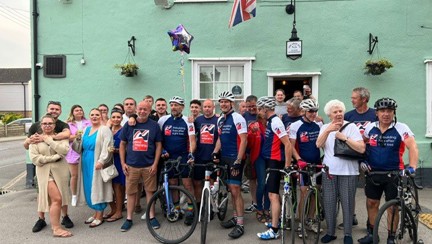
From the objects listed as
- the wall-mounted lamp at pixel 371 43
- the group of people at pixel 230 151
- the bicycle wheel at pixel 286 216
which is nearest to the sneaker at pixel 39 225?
the group of people at pixel 230 151

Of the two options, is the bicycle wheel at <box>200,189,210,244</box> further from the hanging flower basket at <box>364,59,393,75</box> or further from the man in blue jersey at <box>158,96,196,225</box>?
the hanging flower basket at <box>364,59,393,75</box>

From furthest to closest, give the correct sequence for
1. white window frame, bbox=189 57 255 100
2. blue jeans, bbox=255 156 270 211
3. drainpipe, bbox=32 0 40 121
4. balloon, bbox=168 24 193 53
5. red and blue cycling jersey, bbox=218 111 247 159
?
drainpipe, bbox=32 0 40 121, white window frame, bbox=189 57 255 100, balloon, bbox=168 24 193 53, blue jeans, bbox=255 156 270 211, red and blue cycling jersey, bbox=218 111 247 159

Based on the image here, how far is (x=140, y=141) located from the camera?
5.16 meters

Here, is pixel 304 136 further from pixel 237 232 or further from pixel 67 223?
pixel 67 223

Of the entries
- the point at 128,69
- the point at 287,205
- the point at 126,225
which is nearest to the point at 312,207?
the point at 287,205

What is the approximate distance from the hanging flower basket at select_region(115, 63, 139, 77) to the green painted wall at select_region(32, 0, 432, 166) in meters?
0.22

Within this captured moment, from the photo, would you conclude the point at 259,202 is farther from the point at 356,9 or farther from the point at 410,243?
the point at 356,9

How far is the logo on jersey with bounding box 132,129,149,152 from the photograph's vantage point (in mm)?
5156

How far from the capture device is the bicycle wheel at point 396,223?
410 cm

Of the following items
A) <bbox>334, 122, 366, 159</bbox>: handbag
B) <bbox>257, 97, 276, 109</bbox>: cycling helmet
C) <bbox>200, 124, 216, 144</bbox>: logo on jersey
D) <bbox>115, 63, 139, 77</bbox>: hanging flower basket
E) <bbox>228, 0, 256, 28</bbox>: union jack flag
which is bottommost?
<bbox>334, 122, 366, 159</bbox>: handbag

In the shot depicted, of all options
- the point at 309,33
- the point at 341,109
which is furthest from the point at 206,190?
the point at 309,33

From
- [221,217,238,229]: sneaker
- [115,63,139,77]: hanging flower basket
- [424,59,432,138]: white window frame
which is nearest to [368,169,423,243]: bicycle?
[221,217,238,229]: sneaker

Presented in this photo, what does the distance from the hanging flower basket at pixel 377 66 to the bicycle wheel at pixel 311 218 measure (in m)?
4.16

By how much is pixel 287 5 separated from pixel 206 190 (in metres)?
5.11
